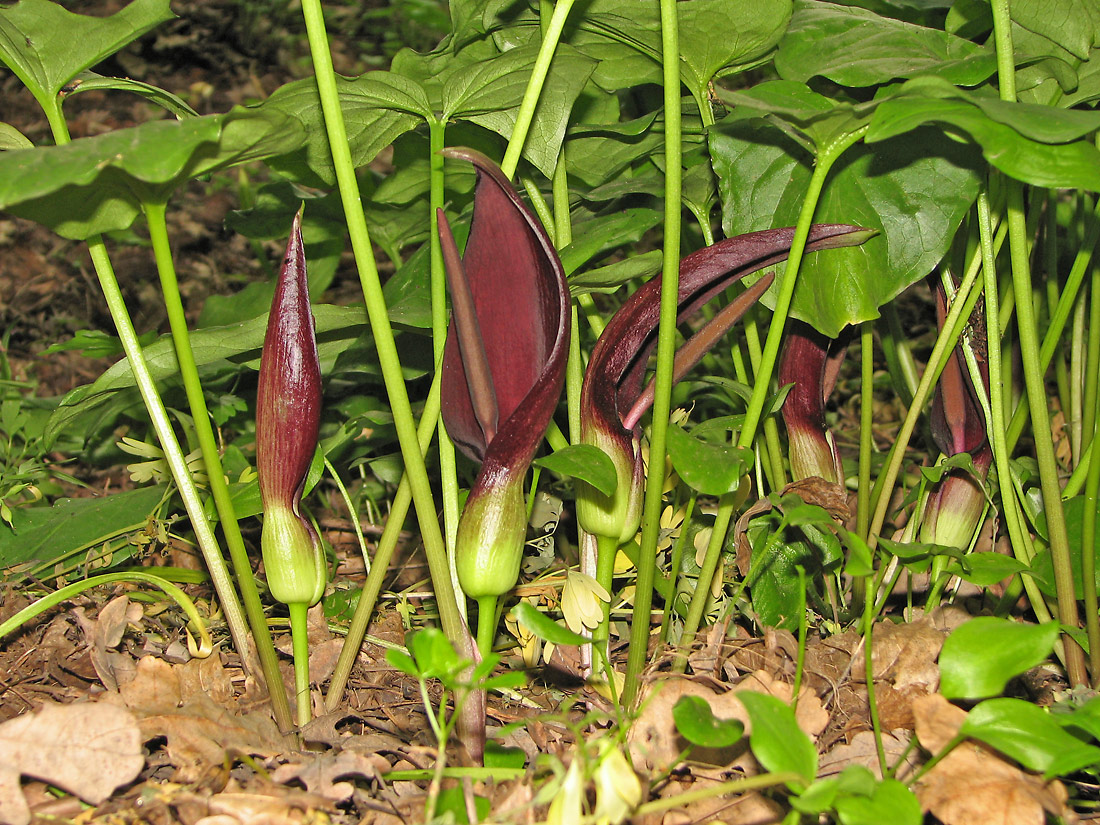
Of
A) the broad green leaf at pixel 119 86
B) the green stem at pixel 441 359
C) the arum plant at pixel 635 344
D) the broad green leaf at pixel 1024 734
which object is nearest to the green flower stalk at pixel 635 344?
the arum plant at pixel 635 344

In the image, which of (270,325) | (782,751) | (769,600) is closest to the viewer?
(782,751)

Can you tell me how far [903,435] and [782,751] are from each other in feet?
1.52

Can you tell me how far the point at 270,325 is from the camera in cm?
74

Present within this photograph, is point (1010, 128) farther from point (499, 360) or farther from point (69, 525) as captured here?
point (69, 525)

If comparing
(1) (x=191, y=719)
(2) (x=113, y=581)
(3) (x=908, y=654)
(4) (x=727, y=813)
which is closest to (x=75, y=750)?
(1) (x=191, y=719)

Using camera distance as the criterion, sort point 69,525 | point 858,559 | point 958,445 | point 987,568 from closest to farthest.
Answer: point 858,559, point 987,568, point 958,445, point 69,525

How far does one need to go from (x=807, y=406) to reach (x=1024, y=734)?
0.44m

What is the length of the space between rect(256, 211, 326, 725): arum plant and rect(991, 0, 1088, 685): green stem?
0.63 m

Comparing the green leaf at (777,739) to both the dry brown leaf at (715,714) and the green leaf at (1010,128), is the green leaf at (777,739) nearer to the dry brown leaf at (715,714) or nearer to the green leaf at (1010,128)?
the dry brown leaf at (715,714)

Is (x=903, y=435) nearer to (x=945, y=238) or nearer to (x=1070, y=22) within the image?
(x=945, y=238)

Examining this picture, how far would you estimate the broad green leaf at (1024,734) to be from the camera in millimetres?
539

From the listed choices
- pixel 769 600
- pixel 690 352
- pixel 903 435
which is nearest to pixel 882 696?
pixel 769 600

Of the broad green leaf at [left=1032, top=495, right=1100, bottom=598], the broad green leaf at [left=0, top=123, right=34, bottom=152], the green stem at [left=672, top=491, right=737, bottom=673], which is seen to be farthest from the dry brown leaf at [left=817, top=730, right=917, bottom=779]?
the broad green leaf at [left=0, top=123, right=34, bottom=152]

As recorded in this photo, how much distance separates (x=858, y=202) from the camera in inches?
32.9
